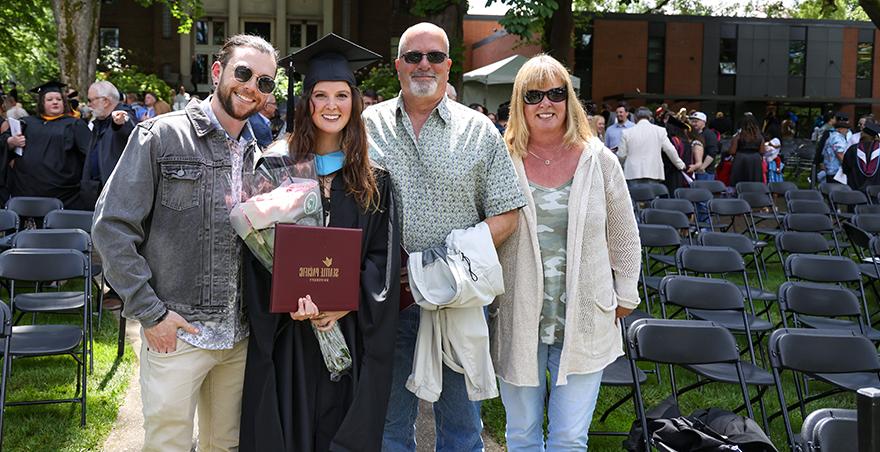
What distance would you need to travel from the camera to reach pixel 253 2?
31.0m

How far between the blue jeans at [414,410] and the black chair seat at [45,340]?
2.46 metres

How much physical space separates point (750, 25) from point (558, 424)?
2987cm

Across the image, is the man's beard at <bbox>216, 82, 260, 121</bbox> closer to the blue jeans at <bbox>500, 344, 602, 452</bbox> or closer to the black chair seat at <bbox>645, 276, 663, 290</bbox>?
the blue jeans at <bbox>500, 344, 602, 452</bbox>

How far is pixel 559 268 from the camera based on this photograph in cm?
326

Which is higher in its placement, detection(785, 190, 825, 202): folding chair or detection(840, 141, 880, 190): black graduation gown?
detection(840, 141, 880, 190): black graduation gown

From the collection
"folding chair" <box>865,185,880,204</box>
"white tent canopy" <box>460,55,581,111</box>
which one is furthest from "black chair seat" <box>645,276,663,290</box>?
"white tent canopy" <box>460,55,581,111</box>

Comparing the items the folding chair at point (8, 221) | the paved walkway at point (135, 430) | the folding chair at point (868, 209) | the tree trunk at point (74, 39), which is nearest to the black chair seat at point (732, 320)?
the paved walkway at point (135, 430)

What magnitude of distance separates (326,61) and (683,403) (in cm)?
368

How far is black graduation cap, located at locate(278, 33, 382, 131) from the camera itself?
9.68ft

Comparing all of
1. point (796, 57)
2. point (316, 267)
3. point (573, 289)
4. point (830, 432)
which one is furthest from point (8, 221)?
point (796, 57)

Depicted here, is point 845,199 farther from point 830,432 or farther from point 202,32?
point 202,32

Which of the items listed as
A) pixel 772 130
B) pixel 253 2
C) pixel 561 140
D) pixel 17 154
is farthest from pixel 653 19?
pixel 561 140

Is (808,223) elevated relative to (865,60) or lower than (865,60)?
lower

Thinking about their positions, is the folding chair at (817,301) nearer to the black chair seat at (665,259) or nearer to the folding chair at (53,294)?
the black chair seat at (665,259)
